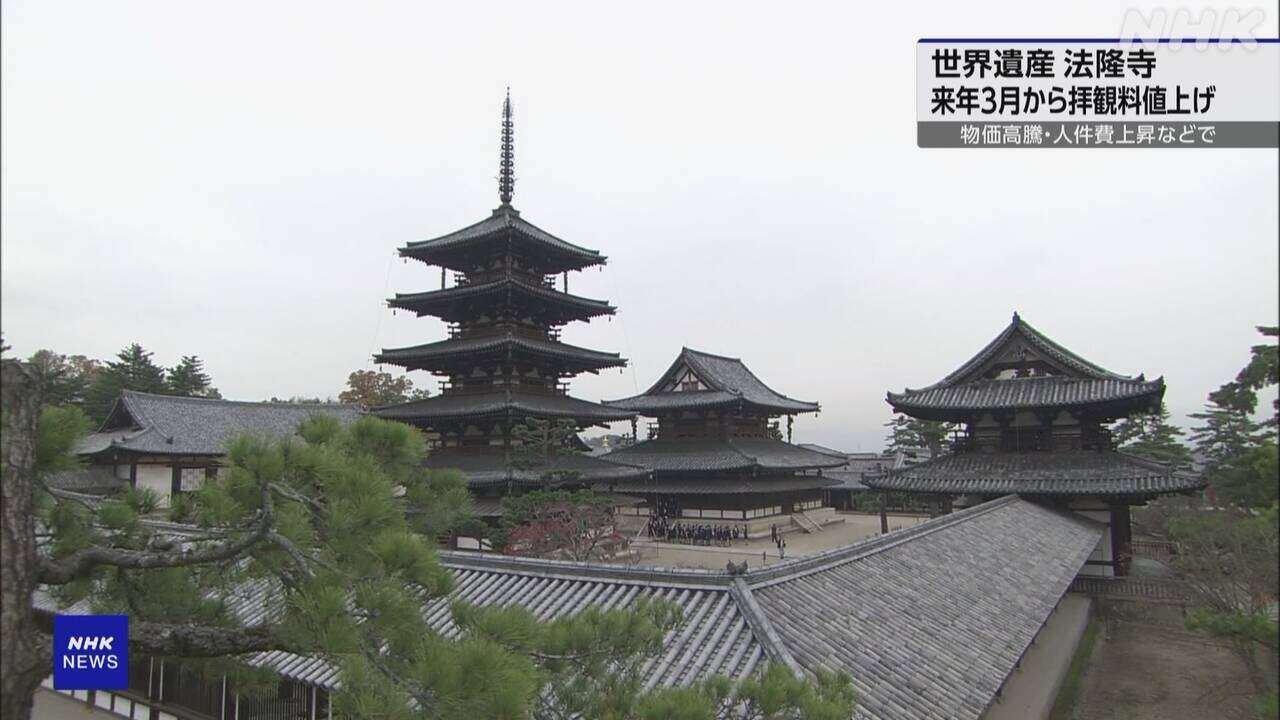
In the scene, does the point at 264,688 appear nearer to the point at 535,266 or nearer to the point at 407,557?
the point at 407,557

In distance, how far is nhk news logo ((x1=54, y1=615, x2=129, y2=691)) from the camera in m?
3.86

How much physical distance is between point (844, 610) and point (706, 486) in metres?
22.0

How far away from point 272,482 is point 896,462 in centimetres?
4917

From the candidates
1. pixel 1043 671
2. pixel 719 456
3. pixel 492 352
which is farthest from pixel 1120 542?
pixel 492 352

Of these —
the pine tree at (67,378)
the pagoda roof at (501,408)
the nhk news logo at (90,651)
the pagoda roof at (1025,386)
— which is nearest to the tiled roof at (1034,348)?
the pagoda roof at (1025,386)

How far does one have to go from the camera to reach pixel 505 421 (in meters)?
23.2

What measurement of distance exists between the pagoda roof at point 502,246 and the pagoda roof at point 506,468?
24.8ft

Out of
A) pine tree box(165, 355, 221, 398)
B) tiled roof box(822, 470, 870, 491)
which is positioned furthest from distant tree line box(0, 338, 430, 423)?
tiled roof box(822, 470, 870, 491)

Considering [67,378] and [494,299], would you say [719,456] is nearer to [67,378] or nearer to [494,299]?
[494,299]

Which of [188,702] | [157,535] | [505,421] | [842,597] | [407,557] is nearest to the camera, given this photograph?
[407,557]

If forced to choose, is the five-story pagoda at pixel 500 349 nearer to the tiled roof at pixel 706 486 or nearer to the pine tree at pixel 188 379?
the tiled roof at pixel 706 486

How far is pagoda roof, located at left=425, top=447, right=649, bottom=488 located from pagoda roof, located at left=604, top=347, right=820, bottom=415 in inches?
224

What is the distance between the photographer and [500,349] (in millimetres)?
23891

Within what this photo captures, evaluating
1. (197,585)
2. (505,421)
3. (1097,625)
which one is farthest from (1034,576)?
(505,421)
